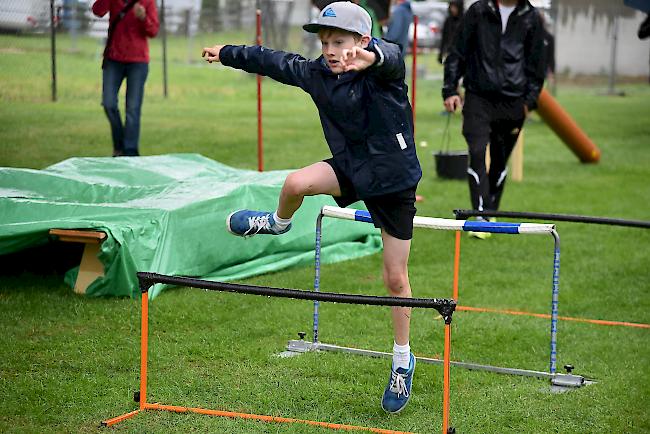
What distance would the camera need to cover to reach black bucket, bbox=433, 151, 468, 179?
12961 mm

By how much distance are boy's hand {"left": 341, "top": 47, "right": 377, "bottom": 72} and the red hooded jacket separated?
705cm

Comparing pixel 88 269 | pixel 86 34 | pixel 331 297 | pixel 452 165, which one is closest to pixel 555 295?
pixel 331 297

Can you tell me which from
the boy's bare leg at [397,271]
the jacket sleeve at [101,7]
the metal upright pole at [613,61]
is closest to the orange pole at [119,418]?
the boy's bare leg at [397,271]

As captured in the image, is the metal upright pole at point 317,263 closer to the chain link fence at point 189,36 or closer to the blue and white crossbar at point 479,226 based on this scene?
the blue and white crossbar at point 479,226

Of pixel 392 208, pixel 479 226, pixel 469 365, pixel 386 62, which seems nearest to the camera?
pixel 386 62

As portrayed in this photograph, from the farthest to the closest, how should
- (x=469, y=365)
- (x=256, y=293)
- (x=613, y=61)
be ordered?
(x=613, y=61), (x=469, y=365), (x=256, y=293)

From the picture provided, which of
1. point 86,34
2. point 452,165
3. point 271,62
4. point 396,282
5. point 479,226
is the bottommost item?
point 452,165

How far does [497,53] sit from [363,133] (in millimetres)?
4687

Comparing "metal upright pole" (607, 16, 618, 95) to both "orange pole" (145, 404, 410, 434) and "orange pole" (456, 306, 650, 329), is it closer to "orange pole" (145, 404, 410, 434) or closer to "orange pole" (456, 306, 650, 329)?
"orange pole" (456, 306, 650, 329)

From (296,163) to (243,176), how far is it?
14.8 feet

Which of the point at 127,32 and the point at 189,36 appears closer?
the point at 127,32

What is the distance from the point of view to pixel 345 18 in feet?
15.8

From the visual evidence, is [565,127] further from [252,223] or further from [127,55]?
[252,223]

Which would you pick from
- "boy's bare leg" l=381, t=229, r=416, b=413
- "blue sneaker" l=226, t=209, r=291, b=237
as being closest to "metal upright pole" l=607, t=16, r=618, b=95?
"blue sneaker" l=226, t=209, r=291, b=237
